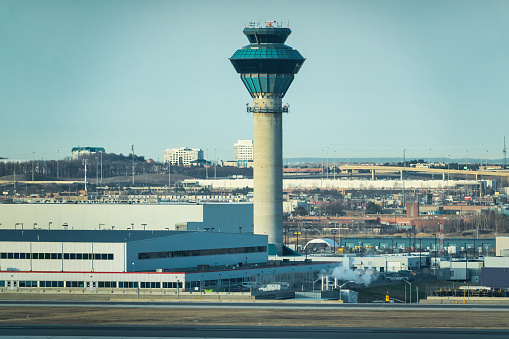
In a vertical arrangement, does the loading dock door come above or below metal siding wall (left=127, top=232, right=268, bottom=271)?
below

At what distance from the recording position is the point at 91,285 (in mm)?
108375

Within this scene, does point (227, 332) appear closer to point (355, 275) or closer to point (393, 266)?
point (355, 275)

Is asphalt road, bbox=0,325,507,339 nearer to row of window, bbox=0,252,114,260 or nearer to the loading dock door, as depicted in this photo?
row of window, bbox=0,252,114,260

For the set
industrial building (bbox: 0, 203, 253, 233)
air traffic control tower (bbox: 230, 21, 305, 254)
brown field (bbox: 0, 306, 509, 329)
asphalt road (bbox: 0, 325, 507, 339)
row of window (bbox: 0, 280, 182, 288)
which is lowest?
asphalt road (bbox: 0, 325, 507, 339)

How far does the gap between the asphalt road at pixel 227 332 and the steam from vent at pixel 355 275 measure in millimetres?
46558

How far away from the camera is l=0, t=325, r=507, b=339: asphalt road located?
7681cm

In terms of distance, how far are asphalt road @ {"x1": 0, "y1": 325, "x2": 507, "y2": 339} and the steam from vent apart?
46.6 meters

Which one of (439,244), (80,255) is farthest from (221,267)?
(439,244)

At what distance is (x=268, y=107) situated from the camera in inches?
5758

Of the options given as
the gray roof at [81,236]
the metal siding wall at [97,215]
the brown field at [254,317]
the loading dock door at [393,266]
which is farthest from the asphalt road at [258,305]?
the loading dock door at [393,266]

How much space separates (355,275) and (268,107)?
29.4 meters

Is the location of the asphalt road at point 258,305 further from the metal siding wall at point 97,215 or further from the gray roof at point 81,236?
the metal siding wall at point 97,215

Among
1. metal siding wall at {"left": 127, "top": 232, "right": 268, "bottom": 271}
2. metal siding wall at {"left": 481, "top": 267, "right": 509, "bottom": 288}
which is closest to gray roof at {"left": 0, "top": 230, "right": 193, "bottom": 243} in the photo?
metal siding wall at {"left": 127, "top": 232, "right": 268, "bottom": 271}

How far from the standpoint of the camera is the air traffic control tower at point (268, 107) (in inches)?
5723
